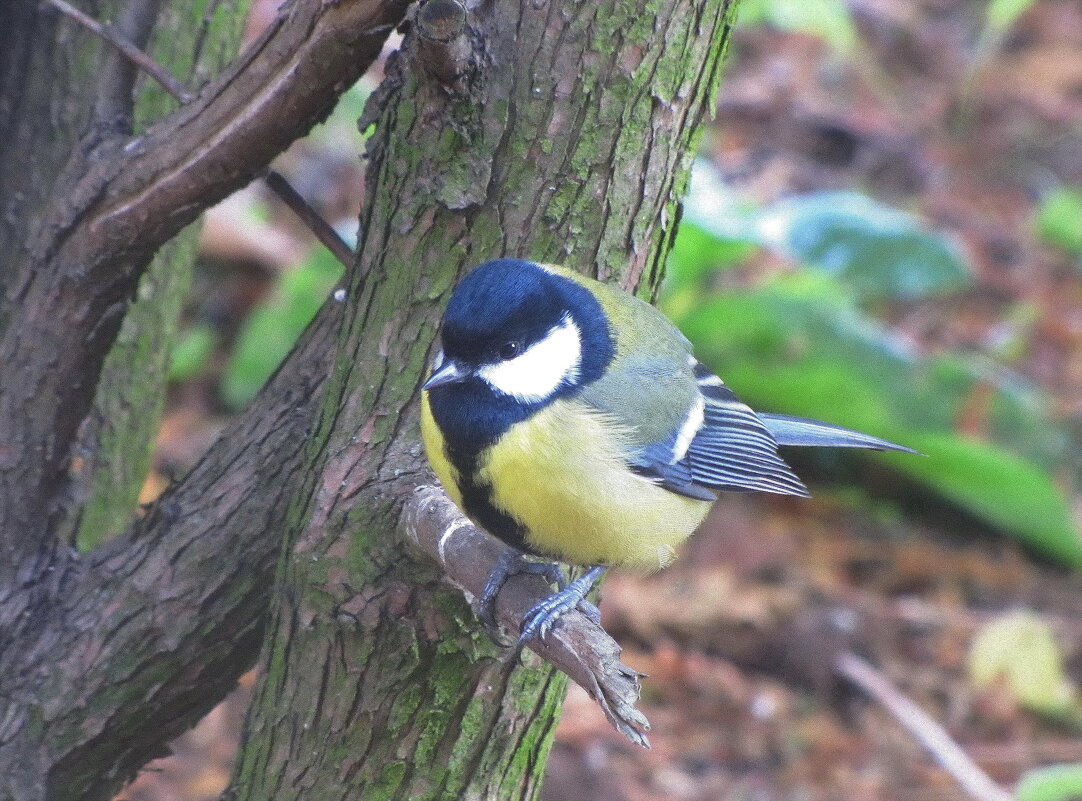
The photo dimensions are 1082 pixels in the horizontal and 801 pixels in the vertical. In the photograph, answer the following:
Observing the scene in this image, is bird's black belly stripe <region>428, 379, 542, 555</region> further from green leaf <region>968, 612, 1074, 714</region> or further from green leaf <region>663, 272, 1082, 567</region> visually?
green leaf <region>663, 272, 1082, 567</region>

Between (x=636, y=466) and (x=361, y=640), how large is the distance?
0.53m

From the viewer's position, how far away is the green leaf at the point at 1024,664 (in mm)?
3705

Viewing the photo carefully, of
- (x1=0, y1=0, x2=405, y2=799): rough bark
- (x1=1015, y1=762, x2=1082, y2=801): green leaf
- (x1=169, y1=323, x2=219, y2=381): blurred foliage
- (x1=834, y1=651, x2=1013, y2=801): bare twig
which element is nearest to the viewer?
(x1=0, y1=0, x2=405, y2=799): rough bark

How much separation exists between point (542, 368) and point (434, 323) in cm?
19

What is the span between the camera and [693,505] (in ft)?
7.15

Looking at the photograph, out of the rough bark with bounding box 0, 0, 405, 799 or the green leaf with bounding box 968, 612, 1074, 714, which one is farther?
the green leaf with bounding box 968, 612, 1074, 714

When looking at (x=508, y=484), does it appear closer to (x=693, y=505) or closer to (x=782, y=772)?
(x=693, y=505)

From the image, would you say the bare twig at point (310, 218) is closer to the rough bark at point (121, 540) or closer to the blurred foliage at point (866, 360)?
the rough bark at point (121, 540)

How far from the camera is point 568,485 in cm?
182

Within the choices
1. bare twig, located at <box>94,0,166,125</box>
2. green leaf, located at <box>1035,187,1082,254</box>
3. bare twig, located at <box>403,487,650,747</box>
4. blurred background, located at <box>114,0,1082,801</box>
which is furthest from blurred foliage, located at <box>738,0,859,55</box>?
bare twig, located at <box>403,487,650,747</box>

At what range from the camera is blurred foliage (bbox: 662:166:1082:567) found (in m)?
4.24

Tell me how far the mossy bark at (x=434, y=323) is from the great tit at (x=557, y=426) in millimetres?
94

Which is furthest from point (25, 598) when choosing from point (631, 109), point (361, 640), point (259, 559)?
point (631, 109)

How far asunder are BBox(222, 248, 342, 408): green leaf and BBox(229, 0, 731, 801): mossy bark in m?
2.34
